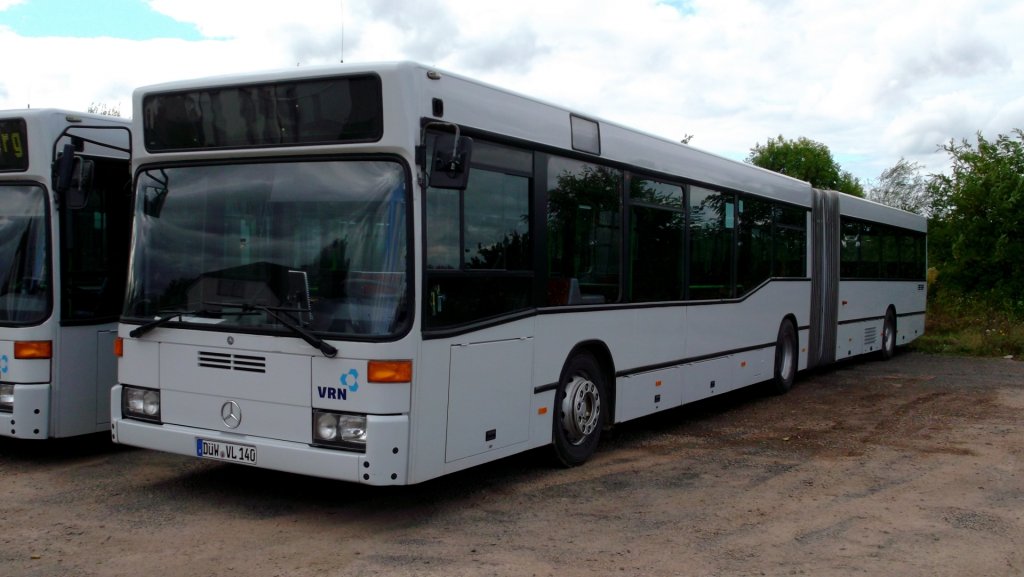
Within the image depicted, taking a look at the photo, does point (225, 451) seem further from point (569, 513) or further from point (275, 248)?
point (569, 513)

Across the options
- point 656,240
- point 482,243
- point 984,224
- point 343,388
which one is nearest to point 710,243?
point 656,240

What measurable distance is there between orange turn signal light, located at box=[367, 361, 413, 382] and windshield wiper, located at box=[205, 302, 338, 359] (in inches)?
10.0

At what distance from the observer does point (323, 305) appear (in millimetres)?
6305

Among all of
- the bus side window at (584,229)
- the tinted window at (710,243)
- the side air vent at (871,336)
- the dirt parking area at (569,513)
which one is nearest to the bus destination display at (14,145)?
the dirt parking area at (569,513)

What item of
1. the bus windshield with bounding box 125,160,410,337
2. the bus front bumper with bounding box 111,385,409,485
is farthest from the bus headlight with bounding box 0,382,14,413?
the bus front bumper with bounding box 111,385,409,485

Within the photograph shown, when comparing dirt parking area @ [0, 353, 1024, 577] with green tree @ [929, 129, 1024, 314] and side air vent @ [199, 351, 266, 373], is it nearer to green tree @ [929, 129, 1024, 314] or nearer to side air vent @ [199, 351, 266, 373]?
side air vent @ [199, 351, 266, 373]

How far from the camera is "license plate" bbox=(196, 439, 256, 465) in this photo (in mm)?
6469

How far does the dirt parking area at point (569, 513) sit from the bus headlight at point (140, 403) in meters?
0.63

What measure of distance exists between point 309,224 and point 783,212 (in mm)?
8868

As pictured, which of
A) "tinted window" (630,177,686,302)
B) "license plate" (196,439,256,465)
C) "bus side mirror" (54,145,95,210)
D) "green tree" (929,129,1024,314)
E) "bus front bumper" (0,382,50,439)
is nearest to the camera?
"license plate" (196,439,256,465)

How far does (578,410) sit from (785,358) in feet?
21.0

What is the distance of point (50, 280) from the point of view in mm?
7980

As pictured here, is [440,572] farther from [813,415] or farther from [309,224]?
[813,415]

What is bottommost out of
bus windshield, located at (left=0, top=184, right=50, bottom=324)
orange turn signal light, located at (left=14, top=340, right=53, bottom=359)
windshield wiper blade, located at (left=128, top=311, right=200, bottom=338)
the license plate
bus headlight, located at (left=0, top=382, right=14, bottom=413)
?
the license plate
